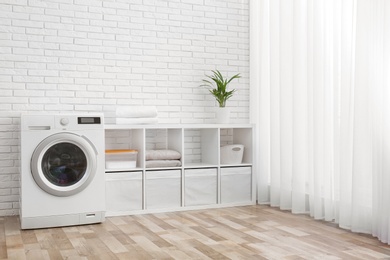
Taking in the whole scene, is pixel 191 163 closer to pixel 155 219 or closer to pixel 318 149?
pixel 155 219

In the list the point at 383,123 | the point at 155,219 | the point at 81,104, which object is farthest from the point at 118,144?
the point at 383,123

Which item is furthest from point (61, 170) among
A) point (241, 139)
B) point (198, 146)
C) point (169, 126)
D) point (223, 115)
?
point (241, 139)

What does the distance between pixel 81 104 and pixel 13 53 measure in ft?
2.55

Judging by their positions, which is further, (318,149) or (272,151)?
(272,151)

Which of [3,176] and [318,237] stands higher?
[3,176]

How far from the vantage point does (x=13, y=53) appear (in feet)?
14.9

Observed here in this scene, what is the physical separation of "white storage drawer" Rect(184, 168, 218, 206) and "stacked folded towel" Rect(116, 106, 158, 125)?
66 cm

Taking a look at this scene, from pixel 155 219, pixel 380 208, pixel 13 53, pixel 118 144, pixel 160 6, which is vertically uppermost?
pixel 160 6

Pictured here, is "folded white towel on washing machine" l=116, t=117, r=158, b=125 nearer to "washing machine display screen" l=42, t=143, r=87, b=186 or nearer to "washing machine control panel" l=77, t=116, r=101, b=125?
"washing machine control panel" l=77, t=116, r=101, b=125

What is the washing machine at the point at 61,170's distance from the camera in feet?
13.2

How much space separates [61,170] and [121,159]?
64 centimetres

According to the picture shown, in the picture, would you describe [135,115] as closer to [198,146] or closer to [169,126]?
[169,126]

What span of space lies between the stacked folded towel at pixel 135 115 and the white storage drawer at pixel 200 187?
0.66 meters

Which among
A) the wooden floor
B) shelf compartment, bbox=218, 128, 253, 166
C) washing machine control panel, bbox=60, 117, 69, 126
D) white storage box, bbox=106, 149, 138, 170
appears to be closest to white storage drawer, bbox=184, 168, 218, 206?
shelf compartment, bbox=218, 128, 253, 166
